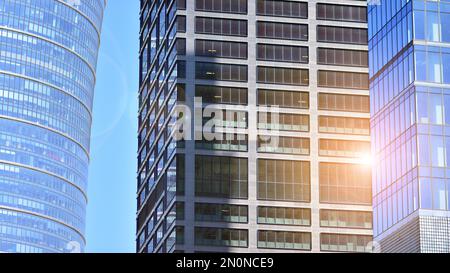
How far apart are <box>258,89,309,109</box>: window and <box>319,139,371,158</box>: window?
21.4 ft

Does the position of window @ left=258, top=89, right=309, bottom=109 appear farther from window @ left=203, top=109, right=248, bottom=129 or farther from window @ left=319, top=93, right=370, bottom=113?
window @ left=203, top=109, right=248, bottom=129

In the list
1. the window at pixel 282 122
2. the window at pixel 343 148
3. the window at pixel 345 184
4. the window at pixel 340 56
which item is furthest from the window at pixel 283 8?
the window at pixel 345 184

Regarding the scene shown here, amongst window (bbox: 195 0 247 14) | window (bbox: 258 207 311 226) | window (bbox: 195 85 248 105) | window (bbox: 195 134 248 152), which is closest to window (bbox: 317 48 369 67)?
window (bbox: 195 0 247 14)

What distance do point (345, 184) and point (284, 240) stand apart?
42.8 ft

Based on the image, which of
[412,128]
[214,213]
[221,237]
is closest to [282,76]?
[214,213]

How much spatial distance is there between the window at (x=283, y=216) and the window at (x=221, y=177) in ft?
12.0

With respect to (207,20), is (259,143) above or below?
below

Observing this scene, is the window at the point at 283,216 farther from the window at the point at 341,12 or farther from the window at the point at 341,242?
the window at the point at 341,12

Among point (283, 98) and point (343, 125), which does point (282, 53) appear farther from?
point (343, 125)

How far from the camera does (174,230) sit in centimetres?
13650

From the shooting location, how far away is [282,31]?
153 meters
